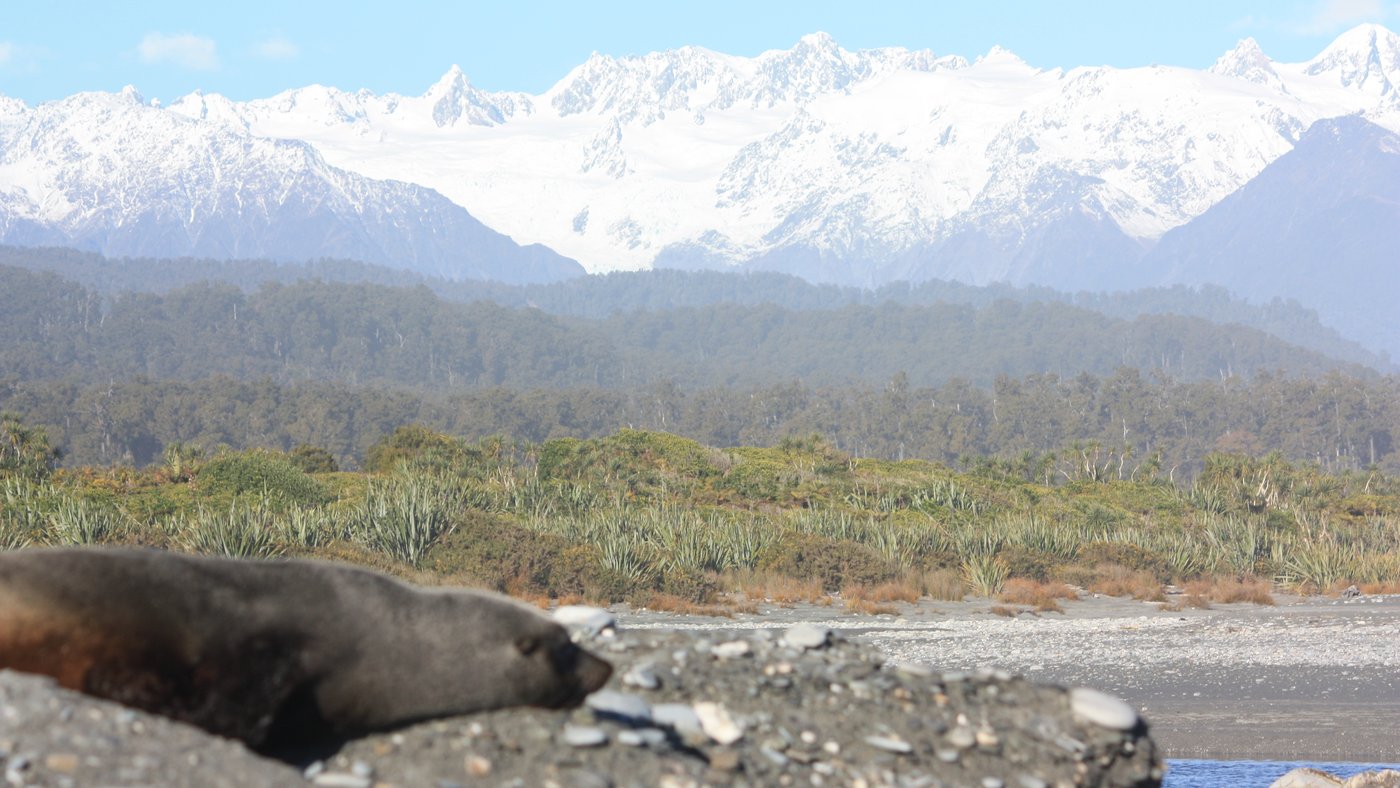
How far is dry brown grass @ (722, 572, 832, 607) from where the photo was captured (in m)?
22.0

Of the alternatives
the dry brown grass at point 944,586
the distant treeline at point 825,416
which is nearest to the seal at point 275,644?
the dry brown grass at point 944,586

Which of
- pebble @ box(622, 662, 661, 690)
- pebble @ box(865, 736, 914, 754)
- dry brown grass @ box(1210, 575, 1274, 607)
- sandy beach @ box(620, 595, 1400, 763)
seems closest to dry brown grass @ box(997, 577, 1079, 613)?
sandy beach @ box(620, 595, 1400, 763)

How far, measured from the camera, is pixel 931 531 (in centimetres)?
2936

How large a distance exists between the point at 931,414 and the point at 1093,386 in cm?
2577

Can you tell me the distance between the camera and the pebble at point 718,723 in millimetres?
4953

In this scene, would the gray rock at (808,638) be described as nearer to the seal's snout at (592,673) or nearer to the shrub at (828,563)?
the seal's snout at (592,673)

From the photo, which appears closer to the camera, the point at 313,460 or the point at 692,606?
the point at 692,606

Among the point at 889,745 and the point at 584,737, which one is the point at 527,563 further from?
the point at 584,737

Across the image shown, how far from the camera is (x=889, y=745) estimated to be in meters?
5.09

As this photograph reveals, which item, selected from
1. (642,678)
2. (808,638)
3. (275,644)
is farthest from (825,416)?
(275,644)

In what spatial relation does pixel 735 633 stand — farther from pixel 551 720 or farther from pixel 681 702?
pixel 551 720

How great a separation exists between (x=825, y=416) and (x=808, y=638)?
503ft

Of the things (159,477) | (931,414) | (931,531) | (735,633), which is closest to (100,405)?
(931,414)

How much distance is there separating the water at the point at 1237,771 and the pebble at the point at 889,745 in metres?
6.88
